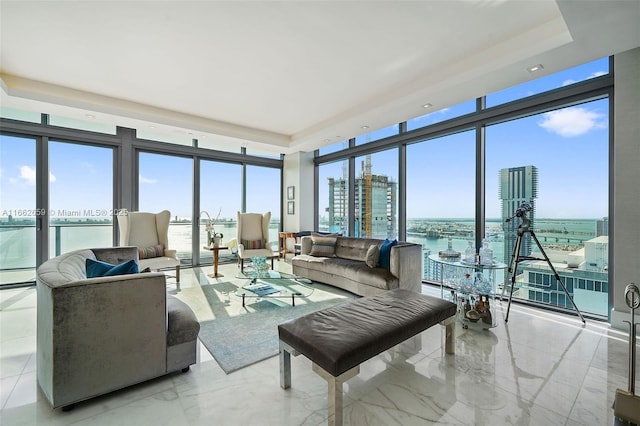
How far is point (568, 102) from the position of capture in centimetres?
320

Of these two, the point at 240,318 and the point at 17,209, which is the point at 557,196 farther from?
the point at 17,209

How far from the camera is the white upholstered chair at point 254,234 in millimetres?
5508

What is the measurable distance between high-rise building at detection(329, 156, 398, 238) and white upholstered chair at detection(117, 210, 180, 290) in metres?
3.50

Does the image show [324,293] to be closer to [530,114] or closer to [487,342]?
[487,342]

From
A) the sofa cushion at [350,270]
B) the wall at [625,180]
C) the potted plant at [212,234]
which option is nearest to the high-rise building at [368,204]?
the sofa cushion at [350,270]

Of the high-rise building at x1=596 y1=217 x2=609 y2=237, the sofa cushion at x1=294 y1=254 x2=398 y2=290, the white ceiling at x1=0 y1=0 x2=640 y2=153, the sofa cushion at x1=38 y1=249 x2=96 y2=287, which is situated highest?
the white ceiling at x1=0 y1=0 x2=640 y2=153

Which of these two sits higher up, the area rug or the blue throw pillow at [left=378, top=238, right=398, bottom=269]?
the blue throw pillow at [left=378, top=238, right=398, bottom=269]

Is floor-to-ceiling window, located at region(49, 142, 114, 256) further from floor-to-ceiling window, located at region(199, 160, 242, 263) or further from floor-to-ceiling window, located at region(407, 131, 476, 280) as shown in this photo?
floor-to-ceiling window, located at region(407, 131, 476, 280)

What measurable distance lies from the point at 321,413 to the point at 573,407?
1.55 m

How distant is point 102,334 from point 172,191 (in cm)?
451

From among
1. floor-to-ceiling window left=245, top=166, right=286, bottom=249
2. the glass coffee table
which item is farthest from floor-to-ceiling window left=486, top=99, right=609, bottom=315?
floor-to-ceiling window left=245, top=166, right=286, bottom=249

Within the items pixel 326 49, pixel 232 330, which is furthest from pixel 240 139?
pixel 232 330

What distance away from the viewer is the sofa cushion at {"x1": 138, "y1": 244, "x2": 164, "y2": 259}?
14.4 feet

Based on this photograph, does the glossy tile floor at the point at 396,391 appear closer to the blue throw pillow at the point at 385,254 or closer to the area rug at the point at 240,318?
the area rug at the point at 240,318
